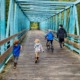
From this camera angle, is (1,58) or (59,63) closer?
(1,58)

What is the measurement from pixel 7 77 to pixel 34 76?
2.73ft

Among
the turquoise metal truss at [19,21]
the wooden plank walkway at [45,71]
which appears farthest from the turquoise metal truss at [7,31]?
the wooden plank walkway at [45,71]

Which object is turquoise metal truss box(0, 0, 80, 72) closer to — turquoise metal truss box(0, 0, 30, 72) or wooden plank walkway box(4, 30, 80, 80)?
turquoise metal truss box(0, 0, 30, 72)

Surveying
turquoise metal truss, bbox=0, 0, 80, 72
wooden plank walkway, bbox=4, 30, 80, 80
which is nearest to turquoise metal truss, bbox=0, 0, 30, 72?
turquoise metal truss, bbox=0, 0, 80, 72

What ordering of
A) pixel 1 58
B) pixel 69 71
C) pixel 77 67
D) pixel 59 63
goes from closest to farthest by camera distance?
1. pixel 1 58
2. pixel 69 71
3. pixel 77 67
4. pixel 59 63

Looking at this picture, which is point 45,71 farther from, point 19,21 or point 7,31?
point 19,21

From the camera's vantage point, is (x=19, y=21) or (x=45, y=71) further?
(x=19, y=21)

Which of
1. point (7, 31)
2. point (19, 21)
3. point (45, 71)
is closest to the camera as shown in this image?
point (45, 71)

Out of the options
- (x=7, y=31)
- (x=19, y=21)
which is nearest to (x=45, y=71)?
(x=7, y=31)

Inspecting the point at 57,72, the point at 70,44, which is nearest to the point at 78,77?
the point at 57,72

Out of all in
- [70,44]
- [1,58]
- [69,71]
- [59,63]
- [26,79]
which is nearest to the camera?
[26,79]

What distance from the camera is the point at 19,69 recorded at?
10172 mm

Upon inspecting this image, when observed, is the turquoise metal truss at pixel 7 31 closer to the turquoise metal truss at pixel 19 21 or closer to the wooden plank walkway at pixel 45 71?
the turquoise metal truss at pixel 19 21

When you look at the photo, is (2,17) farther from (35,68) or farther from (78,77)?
(78,77)
